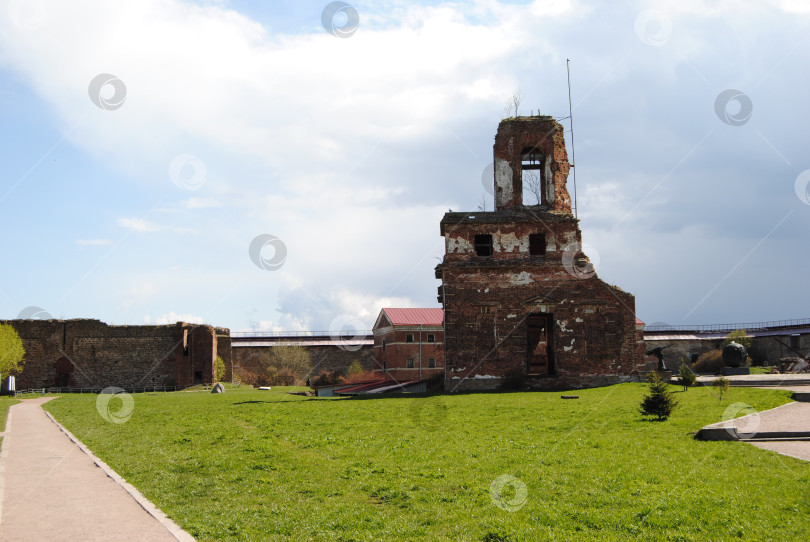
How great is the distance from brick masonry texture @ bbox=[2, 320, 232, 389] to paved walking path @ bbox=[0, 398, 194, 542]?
44.2 metres

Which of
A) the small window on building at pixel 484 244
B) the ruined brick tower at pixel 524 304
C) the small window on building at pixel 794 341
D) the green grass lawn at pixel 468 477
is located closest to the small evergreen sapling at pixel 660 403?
the green grass lawn at pixel 468 477

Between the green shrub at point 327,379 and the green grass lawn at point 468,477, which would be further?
the green shrub at point 327,379

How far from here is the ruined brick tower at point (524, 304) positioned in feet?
106

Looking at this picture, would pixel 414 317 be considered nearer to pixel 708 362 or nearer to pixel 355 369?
pixel 355 369

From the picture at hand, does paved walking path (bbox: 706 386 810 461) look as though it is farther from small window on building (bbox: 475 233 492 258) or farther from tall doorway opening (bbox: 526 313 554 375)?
tall doorway opening (bbox: 526 313 554 375)

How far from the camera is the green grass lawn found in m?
8.41

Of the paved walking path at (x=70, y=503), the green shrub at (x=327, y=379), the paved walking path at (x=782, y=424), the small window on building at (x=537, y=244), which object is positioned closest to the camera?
the paved walking path at (x=70, y=503)

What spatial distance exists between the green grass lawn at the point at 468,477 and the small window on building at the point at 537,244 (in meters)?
14.2

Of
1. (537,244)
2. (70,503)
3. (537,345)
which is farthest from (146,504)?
(537,345)

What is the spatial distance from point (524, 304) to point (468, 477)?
2214 centimetres

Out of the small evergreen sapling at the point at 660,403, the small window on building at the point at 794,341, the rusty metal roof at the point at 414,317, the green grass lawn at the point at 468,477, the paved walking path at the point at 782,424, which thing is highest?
the rusty metal roof at the point at 414,317

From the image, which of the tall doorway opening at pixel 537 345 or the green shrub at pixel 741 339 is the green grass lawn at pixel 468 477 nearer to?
the tall doorway opening at pixel 537 345

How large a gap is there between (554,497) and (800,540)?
126 inches

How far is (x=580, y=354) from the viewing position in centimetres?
3275
